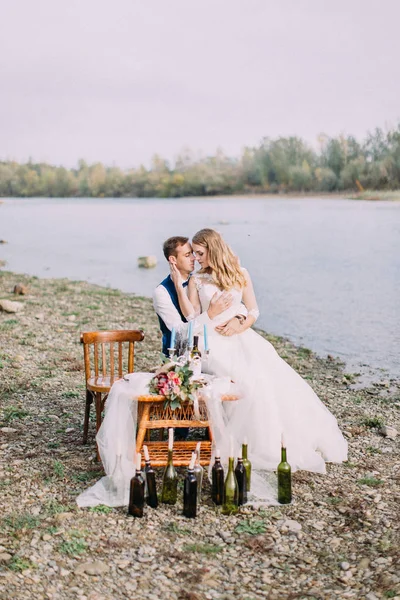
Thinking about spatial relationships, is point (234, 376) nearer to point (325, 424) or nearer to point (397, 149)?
point (325, 424)

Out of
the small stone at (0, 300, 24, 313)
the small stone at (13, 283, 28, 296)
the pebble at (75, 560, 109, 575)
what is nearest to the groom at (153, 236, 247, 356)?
the pebble at (75, 560, 109, 575)

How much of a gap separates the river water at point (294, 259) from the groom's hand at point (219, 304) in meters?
6.89

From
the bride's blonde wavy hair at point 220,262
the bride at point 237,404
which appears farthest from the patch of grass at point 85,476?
the bride's blonde wavy hair at point 220,262

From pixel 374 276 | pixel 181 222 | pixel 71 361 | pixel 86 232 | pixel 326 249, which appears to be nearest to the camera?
pixel 71 361

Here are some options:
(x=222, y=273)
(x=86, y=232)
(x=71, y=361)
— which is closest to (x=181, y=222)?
(x=86, y=232)

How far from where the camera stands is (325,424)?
6.72 meters

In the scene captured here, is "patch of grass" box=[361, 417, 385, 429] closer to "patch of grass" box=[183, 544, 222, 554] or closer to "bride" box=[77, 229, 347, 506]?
"bride" box=[77, 229, 347, 506]

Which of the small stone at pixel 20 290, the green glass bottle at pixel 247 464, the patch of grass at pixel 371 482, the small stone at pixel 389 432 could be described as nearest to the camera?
the green glass bottle at pixel 247 464

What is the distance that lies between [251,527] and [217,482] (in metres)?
0.47

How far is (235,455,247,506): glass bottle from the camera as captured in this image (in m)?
5.53

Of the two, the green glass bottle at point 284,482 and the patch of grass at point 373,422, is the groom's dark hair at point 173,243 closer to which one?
the green glass bottle at point 284,482

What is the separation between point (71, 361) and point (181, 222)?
5582 cm

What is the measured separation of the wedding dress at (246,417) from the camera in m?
5.88

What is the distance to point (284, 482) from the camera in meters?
5.67
